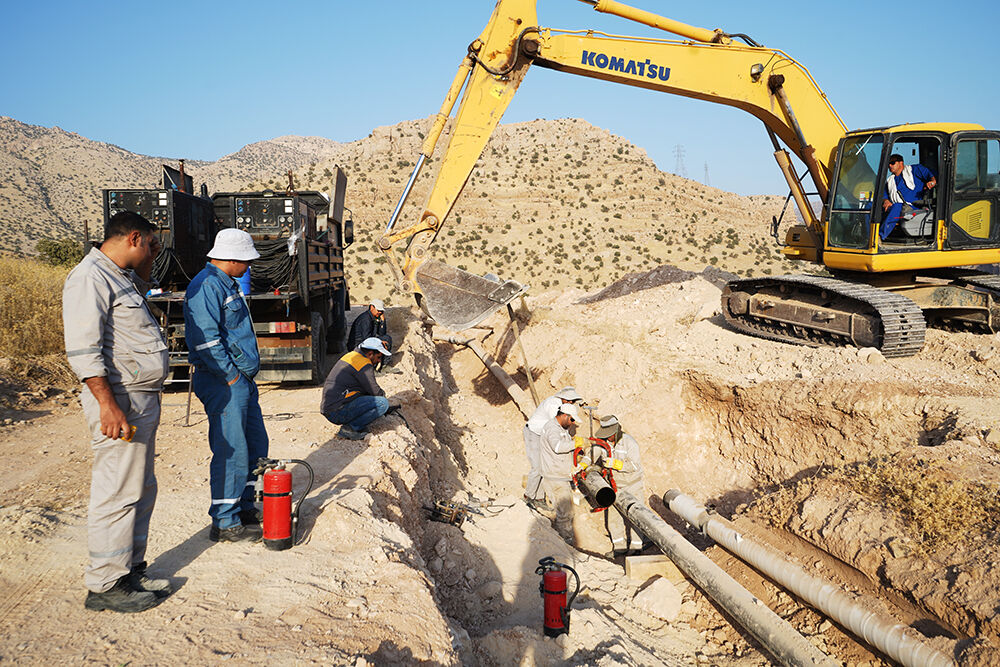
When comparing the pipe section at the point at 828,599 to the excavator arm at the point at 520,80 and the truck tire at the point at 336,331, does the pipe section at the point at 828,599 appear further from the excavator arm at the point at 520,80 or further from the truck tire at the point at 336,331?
the truck tire at the point at 336,331

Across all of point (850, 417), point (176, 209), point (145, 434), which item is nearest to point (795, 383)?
point (850, 417)

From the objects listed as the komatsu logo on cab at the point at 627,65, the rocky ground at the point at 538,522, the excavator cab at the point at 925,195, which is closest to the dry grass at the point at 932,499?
the rocky ground at the point at 538,522

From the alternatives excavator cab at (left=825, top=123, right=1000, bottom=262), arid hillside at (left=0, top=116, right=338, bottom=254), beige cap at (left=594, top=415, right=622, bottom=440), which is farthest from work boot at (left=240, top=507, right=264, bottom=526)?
arid hillside at (left=0, top=116, right=338, bottom=254)

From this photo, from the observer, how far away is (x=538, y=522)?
7.34 meters

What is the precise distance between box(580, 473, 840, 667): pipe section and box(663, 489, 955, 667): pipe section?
402mm

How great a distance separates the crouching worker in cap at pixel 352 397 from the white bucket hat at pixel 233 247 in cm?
256

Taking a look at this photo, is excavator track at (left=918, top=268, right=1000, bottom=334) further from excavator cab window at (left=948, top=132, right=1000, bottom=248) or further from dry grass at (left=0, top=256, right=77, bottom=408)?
dry grass at (left=0, top=256, right=77, bottom=408)

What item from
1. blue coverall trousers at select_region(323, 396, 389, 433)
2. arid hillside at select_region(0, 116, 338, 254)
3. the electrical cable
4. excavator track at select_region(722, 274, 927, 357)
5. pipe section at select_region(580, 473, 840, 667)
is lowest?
pipe section at select_region(580, 473, 840, 667)

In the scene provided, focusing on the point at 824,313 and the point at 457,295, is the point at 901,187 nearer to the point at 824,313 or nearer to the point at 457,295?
the point at 824,313

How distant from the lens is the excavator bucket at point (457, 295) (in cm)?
909

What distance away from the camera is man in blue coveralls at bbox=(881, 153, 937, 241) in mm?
9297

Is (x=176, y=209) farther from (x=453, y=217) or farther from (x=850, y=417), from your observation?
(x=453, y=217)

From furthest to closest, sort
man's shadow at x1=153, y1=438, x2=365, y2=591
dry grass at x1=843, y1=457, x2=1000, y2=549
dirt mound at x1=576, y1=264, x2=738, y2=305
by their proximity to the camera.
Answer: dirt mound at x1=576, y1=264, x2=738, y2=305 < dry grass at x1=843, y1=457, x2=1000, y2=549 < man's shadow at x1=153, y1=438, x2=365, y2=591

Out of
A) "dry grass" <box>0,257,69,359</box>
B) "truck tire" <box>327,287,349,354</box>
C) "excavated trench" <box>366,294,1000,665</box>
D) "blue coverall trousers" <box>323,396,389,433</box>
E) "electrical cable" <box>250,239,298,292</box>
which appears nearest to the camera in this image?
"excavated trench" <box>366,294,1000,665</box>
